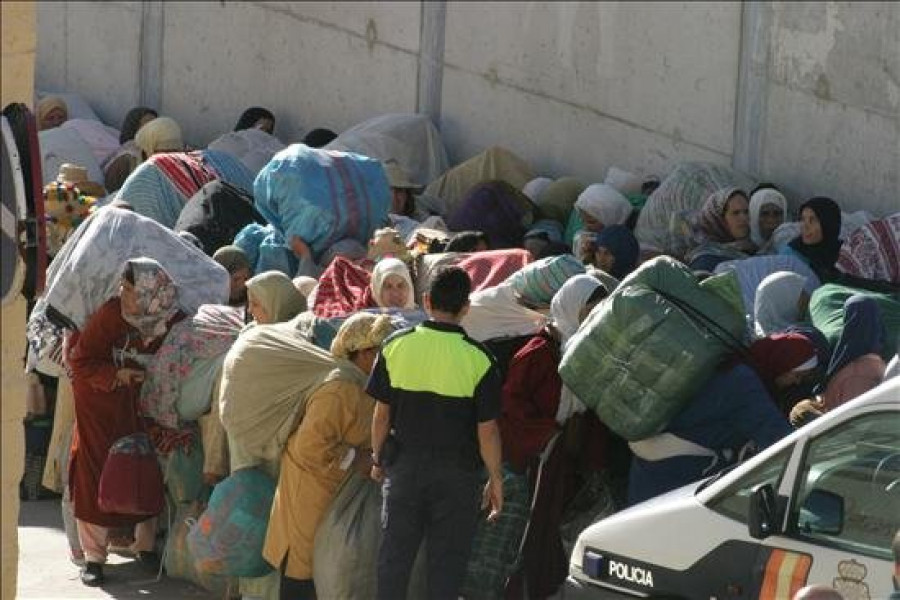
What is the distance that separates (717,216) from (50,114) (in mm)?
6248

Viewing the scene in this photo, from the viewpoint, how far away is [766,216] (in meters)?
12.2

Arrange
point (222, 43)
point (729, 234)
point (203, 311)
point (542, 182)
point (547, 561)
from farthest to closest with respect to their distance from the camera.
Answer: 1. point (222, 43)
2. point (542, 182)
3. point (729, 234)
4. point (203, 311)
5. point (547, 561)

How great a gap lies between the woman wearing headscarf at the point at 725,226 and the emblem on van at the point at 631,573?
4.01 meters

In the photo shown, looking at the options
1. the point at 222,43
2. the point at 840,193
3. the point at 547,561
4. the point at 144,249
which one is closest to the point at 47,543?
the point at 144,249

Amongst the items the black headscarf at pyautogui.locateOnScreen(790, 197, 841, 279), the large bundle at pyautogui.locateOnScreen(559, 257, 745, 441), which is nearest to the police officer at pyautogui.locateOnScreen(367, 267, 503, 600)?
the large bundle at pyautogui.locateOnScreen(559, 257, 745, 441)

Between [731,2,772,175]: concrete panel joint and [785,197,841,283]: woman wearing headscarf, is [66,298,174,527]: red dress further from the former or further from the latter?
[731,2,772,175]: concrete panel joint

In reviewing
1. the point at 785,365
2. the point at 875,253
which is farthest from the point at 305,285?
the point at 875,253

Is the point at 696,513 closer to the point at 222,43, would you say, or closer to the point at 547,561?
the point at 547,561

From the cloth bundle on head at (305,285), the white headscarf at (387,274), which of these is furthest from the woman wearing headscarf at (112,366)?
the white headscarf at (387,274)

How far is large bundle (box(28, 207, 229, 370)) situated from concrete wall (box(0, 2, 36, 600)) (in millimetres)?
3909

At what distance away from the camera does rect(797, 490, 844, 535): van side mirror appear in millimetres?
7383

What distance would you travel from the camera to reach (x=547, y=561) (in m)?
9.27

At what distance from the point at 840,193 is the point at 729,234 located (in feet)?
2.69

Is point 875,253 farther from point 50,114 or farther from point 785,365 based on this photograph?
point 50,114
